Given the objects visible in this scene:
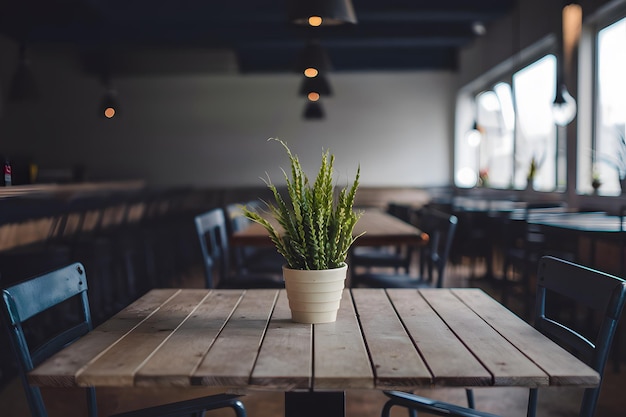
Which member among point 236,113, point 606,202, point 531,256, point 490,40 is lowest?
point 531,256

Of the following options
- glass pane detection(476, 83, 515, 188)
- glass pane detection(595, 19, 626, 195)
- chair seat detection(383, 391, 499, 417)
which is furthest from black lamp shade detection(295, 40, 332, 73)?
glass pane detection(476, 83, 515, 188)

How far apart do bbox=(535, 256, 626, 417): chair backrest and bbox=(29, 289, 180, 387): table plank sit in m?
1.07

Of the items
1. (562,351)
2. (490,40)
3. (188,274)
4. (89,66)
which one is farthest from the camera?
(89,66)

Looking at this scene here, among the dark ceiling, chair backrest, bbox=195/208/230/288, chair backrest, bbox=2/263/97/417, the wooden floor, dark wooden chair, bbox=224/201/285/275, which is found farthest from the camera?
the dark ceiling

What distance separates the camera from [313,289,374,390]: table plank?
108 centimetres

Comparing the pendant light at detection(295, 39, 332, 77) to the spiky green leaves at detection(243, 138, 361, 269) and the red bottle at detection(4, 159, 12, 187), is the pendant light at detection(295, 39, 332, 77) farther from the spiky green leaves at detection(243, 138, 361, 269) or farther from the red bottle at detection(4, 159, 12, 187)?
the spiky green leaves at detection(243, 138, 361, 269)

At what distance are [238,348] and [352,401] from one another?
1.66 metres

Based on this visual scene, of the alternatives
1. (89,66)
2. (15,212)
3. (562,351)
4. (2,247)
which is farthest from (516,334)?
(89,66)

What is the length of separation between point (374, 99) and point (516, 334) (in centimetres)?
883

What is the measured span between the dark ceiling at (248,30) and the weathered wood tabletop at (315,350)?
12.3 feet

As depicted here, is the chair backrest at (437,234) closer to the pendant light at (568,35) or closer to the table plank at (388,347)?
the table plank at (388,347)

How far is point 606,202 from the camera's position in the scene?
4.99 m

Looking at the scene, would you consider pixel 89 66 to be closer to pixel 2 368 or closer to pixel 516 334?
pixel 2 368

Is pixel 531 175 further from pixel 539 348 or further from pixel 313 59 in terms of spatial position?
pixel 539 348
